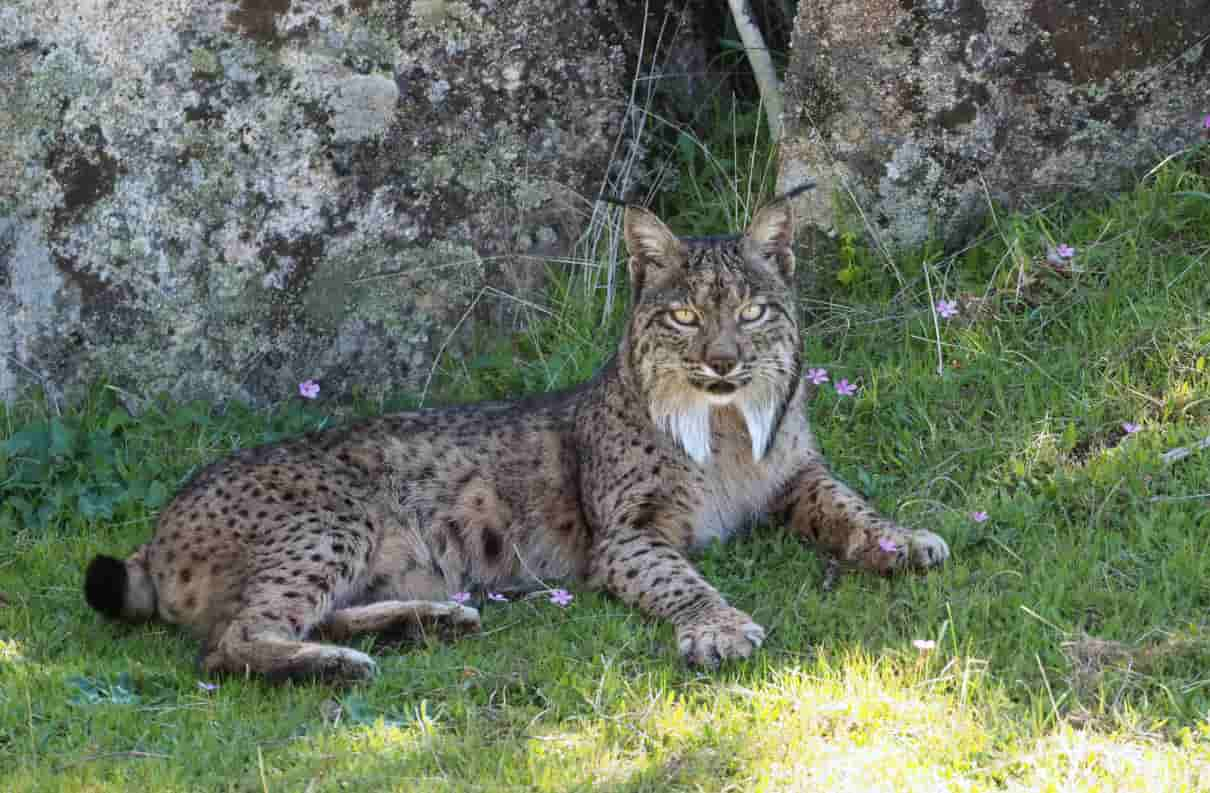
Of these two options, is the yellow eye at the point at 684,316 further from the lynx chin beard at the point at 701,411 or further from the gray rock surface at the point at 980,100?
the gray rock surface at the point at 980,100

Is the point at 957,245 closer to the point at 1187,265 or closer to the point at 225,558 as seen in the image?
the point at 1187,265

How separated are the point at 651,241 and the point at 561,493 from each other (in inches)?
38.1

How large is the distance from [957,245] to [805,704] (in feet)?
10.0

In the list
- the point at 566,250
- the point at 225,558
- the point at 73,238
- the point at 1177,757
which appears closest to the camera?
the point at 1177,757

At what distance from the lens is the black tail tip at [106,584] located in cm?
525

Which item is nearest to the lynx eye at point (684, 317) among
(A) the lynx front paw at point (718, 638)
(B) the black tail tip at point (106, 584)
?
(A) the lynx front paw at point (718, 638)

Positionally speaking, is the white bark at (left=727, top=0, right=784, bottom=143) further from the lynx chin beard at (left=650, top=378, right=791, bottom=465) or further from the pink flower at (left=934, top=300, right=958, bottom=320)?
the lynx chin beard at (left=650, top=378, right=791, bottom=465)

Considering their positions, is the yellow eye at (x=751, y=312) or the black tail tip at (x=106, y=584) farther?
the yellow eye at (x=751, y=312)

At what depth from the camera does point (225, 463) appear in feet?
19.1

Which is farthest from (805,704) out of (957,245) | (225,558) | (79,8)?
(79,8)

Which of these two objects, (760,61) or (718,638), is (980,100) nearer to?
(760,61)

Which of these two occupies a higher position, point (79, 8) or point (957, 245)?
point (79, 8)

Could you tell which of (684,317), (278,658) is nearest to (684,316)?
(684,317)

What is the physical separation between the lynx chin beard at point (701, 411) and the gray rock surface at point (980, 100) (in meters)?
1.39
